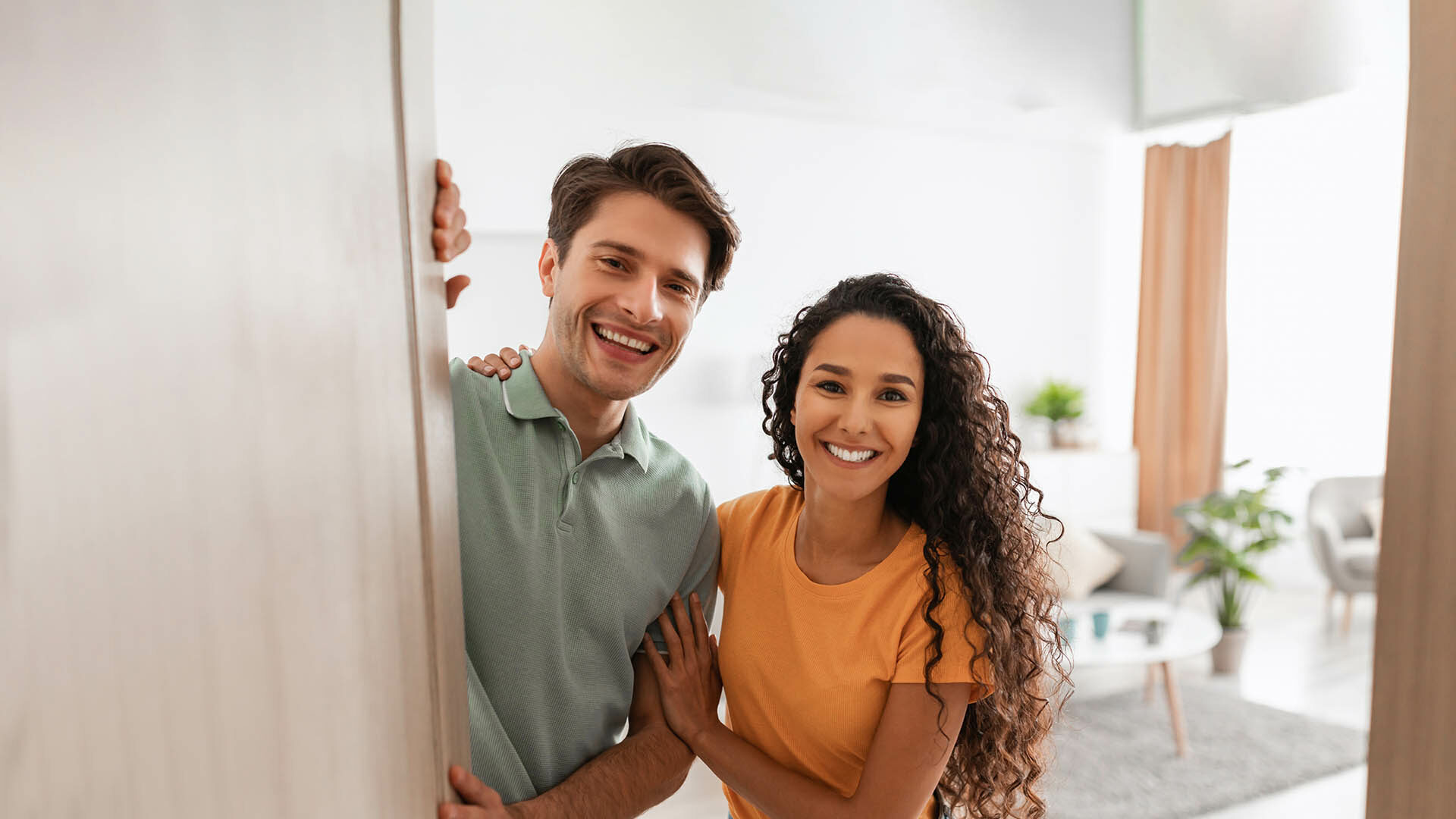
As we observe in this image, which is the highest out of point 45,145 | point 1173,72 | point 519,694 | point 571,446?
point 1173,72

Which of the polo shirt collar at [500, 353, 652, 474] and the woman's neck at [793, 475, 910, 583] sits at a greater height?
the polo shirt collar at [500, 353, 652, 474]

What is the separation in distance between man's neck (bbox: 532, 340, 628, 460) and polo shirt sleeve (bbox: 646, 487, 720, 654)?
0.68ft

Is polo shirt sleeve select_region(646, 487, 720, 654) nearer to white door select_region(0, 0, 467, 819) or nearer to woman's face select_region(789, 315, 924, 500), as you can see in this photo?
woman's face select_region(789, 315, 924, 500)

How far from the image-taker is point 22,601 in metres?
0.33

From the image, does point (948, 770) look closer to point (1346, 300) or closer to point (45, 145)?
point (45, 145)

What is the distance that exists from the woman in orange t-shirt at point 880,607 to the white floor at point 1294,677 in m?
1.77

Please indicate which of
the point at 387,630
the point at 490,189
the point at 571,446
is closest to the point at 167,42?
the point at 387,630

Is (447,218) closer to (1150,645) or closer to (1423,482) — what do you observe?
(1423,482)

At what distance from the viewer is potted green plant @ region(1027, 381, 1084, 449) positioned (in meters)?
6.50

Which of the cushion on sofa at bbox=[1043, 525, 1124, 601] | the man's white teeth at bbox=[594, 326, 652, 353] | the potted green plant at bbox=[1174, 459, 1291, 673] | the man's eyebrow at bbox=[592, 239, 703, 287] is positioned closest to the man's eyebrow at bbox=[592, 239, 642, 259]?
the man's eyebrow at bbox=[592, 239, 703, 287]

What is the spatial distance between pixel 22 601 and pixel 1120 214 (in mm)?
7779

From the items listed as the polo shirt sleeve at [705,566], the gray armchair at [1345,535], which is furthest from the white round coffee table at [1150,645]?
the polo shirt sleeve at [705,566]

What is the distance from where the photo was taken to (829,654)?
138 centimetres

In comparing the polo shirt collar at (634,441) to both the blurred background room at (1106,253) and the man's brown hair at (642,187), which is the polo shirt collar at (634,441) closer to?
the man's brown hair at (642,187)
